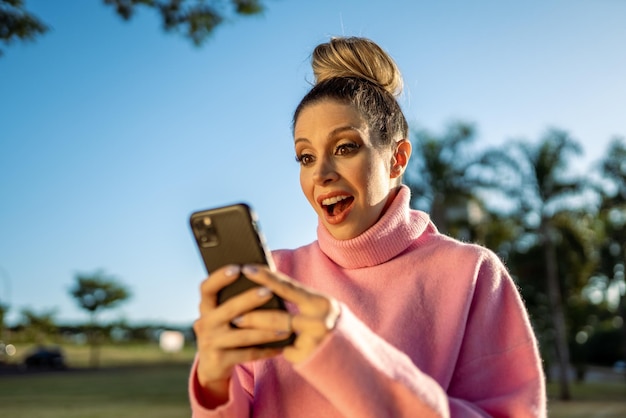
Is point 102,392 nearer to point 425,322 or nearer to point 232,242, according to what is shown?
point 425,322

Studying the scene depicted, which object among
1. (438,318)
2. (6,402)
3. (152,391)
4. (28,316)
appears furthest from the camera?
(28,316)

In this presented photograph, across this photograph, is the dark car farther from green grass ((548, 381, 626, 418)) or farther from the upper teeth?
the upper teeth

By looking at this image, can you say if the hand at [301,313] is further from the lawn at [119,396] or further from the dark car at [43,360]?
the dark car at [43,360]

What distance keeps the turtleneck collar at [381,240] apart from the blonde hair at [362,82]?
0.16m

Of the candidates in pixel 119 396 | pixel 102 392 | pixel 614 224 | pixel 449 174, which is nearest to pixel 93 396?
pixel 119 396

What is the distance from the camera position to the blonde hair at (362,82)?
5.31 feet

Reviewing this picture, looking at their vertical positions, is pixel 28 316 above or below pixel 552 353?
above

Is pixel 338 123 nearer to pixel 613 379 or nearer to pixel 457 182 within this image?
pixel 457 182

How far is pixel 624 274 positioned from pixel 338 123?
36.5 m

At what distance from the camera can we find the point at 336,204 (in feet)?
5.21

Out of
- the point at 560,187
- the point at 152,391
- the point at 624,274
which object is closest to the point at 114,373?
the point at 152,391

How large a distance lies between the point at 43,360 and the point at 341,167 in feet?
120

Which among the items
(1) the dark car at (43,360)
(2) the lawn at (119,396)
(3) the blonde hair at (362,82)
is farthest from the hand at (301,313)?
(1) the dark car at (43,360)

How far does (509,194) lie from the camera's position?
23766 mm
